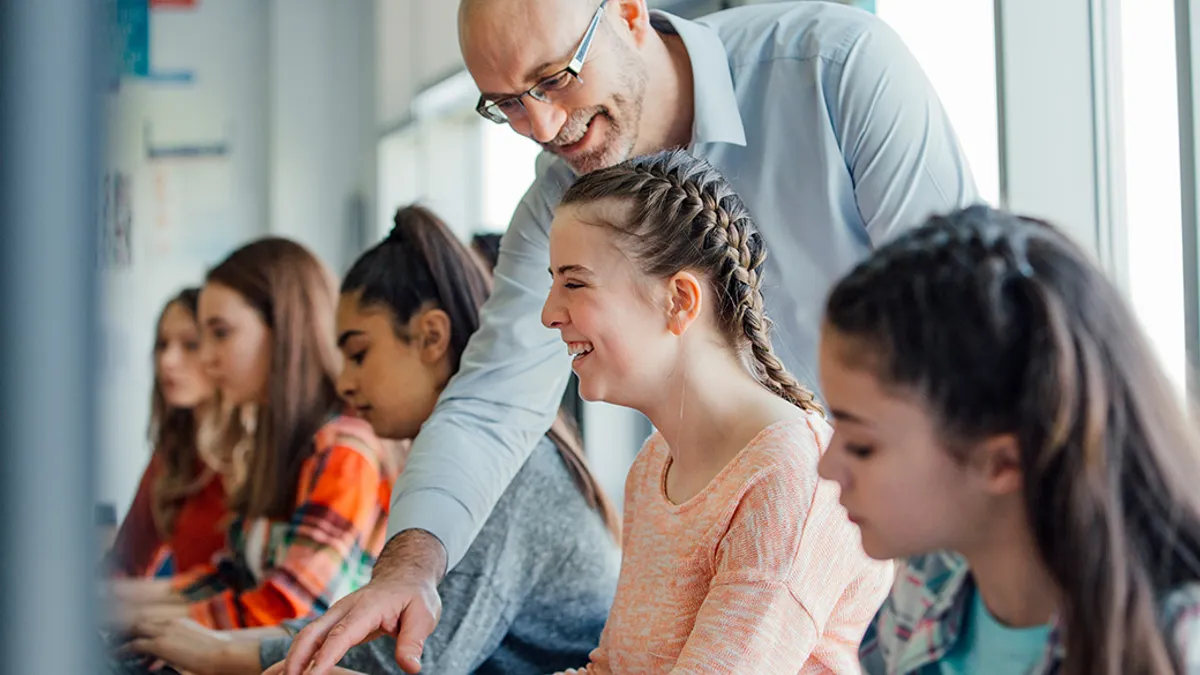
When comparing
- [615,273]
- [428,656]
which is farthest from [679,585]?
[428,656]

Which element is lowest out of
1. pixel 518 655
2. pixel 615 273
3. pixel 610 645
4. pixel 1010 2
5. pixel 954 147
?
pixel 518 655

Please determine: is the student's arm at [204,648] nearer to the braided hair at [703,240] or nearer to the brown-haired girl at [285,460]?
the brown-haired girl at [285,460]

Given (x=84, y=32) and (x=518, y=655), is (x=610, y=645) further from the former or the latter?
(x=84, y=32)

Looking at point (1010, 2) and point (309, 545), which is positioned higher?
point (1010, 2)

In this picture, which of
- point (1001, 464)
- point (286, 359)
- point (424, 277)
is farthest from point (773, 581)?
point (286, 359)

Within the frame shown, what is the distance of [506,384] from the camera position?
1.26m

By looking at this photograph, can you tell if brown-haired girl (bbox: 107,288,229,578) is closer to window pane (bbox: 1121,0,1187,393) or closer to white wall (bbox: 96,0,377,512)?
white wall (bbox: 96,0,377,512)

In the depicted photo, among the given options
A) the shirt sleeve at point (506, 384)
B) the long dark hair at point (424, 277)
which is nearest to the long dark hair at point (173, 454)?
the long dark hair at point (424, 277)

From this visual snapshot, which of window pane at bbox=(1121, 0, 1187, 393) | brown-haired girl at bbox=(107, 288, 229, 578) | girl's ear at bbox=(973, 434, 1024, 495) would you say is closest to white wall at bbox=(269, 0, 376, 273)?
brown-haired girl at bbox=(107, 288, 229, 578)

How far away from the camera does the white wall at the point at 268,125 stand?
3514 millimetres

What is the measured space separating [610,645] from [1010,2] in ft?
2.55

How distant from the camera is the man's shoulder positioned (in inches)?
42.5

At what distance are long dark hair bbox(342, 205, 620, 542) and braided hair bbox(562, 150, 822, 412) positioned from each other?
508 millimetres

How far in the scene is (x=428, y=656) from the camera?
119cm
